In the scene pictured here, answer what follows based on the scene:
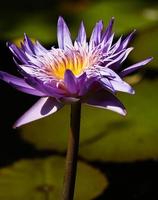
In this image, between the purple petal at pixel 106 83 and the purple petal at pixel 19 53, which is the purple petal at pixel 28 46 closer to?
the purple petal at pixel 19 53

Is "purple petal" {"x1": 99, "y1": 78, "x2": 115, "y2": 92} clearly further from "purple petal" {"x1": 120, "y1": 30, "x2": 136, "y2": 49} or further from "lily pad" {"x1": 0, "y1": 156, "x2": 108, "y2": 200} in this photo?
"lily pad" {"x1": 0, "y1": 156, "x2": 108, "y2": 200}

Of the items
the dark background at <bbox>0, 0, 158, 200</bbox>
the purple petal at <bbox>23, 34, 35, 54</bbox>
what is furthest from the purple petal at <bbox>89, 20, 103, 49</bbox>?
the dark background at <bbox>0, 0, 158, 200</bbox>

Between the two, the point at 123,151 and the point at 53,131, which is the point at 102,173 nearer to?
the point at 123,151

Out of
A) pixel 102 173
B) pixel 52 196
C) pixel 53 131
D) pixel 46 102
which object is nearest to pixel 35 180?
pixel 52 196

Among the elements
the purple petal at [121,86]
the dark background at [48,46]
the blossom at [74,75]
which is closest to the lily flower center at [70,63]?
the blossom at [74,75]

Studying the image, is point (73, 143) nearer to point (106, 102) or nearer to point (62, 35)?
point (106, 102)

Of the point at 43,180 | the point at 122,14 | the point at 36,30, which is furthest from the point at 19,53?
the point at 122,14

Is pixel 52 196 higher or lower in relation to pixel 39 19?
lower
